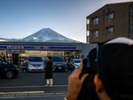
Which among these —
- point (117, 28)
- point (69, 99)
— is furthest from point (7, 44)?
point (69, 99)

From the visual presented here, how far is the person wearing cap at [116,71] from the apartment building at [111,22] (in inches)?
1618

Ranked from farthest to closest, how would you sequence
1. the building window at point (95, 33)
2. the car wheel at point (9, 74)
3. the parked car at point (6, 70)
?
the building window at point (95, 33), the car wheel at point (9, 74), the parked car at point (6, 70)

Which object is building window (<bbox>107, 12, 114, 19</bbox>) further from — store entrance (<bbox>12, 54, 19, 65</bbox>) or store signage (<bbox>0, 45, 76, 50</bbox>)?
store entrance (<bbox>12, 54, 19, 65</bbox>)

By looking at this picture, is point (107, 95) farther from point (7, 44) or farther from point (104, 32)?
point (104, 32)

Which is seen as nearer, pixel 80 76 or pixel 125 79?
pixel 125 79

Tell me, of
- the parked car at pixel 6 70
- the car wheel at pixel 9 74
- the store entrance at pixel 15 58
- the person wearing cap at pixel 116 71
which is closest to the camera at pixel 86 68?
the person wearing cap at pixel 116 71

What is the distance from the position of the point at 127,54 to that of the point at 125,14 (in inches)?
1832

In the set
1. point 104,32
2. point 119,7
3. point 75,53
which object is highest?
point 119,7

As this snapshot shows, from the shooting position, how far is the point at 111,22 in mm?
49250

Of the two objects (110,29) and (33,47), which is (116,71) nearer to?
(33,47)

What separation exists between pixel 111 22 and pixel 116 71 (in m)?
49.0

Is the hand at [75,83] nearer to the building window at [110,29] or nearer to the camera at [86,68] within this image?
the camera at [86,68]

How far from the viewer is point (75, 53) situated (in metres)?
42.2

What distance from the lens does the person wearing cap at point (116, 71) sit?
3.07ft
